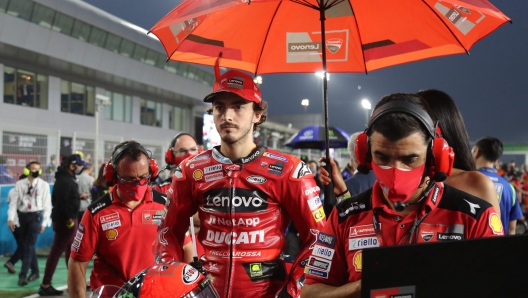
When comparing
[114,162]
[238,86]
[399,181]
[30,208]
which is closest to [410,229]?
[399,181]

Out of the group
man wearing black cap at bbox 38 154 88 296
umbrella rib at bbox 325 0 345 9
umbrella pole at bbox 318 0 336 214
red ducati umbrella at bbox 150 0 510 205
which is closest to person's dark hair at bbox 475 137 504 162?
red ducati umbrella at bbox 150 0 510 205

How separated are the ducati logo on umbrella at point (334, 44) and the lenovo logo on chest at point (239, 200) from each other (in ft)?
4.95

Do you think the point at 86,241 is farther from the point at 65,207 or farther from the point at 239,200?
the point at 65,207

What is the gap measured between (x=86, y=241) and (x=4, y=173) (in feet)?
30.7

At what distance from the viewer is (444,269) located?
1.28m

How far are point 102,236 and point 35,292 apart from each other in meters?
5.84

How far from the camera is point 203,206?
124 inches

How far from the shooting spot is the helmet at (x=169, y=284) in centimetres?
225

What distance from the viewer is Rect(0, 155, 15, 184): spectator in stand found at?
38.4 ft

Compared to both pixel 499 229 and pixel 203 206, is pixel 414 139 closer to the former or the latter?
pixel 499 229

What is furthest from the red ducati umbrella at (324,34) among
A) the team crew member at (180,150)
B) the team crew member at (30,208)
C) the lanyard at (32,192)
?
the lanyard at (32,192)

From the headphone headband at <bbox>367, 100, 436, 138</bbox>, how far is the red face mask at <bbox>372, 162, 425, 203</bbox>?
0.53 ft

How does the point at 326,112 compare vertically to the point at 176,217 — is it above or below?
above

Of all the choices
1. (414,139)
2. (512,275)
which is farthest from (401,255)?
(414,139)
